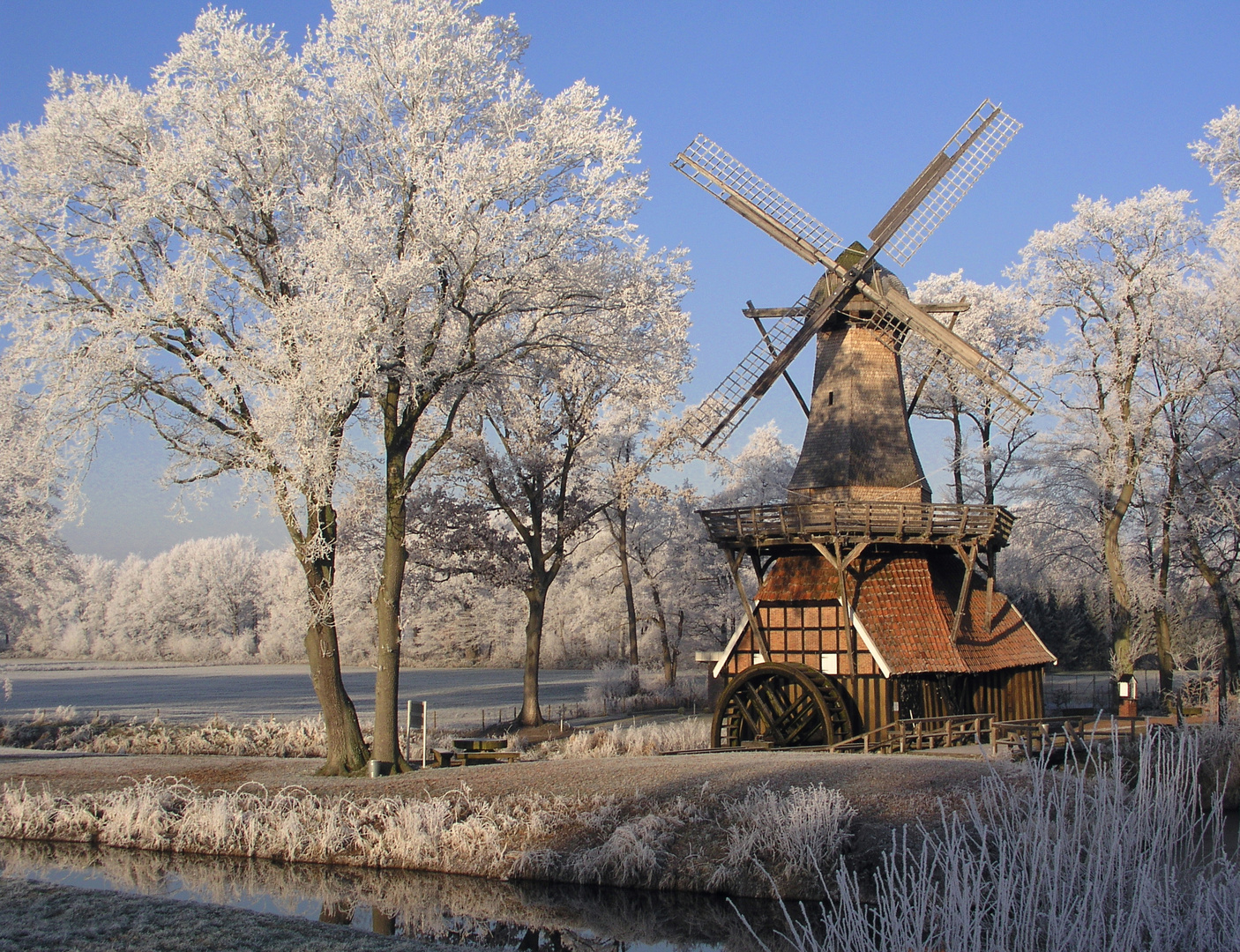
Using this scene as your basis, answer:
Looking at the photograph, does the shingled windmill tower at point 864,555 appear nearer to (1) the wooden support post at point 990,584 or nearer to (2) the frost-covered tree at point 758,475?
(1) the wooden support post at point 990,584

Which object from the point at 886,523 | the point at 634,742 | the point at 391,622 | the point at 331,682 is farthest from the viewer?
the point at 634,742

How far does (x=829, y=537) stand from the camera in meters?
22.0

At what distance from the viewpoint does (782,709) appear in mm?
22609

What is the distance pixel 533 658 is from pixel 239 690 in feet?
91.7

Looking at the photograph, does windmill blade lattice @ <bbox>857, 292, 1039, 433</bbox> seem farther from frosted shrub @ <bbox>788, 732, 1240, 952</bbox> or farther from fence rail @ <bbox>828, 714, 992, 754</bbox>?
frosted shrub @ <bbox>788, 732, 1240, 952</bbox>

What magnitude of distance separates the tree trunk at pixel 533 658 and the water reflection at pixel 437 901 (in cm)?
1386

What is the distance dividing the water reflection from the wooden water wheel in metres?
8.64

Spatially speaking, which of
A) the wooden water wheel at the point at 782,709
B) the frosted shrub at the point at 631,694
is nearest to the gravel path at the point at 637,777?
the wooden water wheel at the point at 782,709

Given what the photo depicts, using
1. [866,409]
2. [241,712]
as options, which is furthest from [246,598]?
[866,409]

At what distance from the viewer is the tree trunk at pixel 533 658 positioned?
28219 millimetres

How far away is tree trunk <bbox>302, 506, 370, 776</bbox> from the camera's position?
1739 centimetres

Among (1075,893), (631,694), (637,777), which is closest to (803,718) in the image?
(637,777)

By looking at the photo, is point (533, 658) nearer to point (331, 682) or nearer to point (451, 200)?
point (331, 682)

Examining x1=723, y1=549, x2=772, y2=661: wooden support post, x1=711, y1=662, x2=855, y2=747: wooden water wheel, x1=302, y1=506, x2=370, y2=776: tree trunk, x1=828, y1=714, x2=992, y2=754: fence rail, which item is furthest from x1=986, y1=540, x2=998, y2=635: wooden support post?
x1=302, y1=506, x2=370, y2=776: tree trunk
